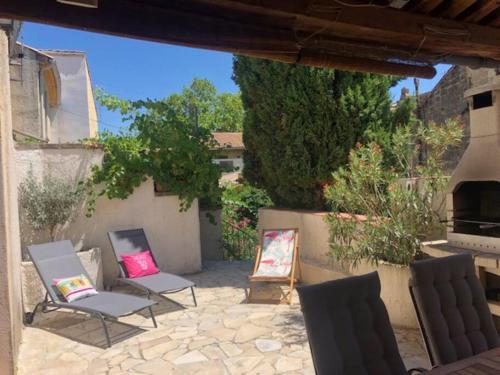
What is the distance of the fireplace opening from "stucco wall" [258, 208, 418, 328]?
36.7 inches

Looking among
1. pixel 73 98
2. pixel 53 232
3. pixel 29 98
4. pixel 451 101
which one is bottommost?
pixel 53 232

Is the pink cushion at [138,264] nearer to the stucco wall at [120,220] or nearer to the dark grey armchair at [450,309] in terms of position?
the stucco wall at [120,220]

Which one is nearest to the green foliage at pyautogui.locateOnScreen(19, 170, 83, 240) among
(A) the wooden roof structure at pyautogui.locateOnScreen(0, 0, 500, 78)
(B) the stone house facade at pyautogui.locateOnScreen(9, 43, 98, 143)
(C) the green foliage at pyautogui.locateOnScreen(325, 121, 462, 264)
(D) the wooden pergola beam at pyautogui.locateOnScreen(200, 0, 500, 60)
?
(B) the stone house facade at pyautogui.locateOnScreen(9, 43, 98, 143)

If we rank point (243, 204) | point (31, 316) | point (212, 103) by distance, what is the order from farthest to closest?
point (212, 103)
point (243, 204)
point (31, 316)

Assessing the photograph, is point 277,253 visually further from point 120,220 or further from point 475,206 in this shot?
point 475,206

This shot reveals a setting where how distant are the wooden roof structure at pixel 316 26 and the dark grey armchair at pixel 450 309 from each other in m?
1.78

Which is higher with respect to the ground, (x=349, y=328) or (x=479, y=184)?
(x=479, y=184)

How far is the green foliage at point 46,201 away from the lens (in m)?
6.69

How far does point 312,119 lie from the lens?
7863mm

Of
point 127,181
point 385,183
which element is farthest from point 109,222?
point 385,183

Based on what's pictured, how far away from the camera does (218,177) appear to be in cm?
855

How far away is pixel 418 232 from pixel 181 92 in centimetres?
3935

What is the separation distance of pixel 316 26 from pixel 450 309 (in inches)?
92.5

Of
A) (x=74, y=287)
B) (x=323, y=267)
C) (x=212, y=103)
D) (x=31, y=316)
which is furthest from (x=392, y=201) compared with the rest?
(x=212, y=103)
